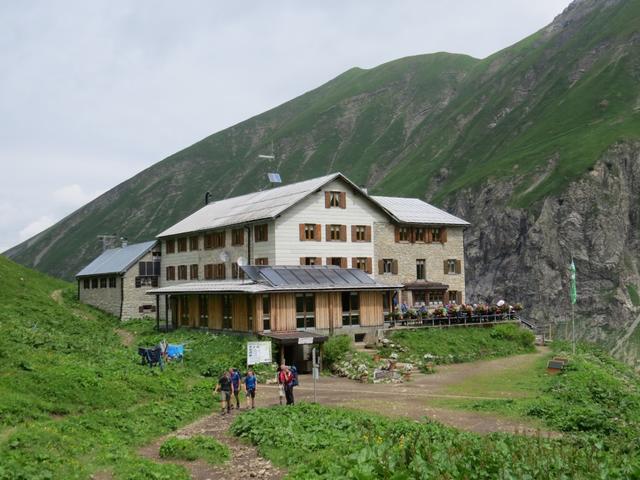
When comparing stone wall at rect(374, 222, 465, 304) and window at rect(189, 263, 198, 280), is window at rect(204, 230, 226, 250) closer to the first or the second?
window at rect(189, 263, 198, 280)

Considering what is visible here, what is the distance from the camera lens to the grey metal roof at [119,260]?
67706 mm

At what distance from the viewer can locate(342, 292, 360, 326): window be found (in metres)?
46.0

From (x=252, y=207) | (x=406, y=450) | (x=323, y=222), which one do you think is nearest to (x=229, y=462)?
(x=406, y=450)

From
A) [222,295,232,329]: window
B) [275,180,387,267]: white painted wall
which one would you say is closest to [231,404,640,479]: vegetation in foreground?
[222,295,232,329]: window

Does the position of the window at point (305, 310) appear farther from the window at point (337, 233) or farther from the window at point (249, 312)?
the window at point (337, 233)

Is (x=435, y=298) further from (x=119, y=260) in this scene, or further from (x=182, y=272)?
(x=119, y=260)

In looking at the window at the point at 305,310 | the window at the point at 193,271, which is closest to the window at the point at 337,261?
the window at the point at 305,310

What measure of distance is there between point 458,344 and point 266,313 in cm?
1400

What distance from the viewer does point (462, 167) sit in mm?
175250

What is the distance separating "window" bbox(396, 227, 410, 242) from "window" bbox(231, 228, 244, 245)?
14281mm

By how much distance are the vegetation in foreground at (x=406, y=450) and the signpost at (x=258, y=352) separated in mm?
8689

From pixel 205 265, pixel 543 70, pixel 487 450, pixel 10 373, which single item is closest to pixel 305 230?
pixel 205 265

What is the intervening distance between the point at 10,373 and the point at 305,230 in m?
30.4

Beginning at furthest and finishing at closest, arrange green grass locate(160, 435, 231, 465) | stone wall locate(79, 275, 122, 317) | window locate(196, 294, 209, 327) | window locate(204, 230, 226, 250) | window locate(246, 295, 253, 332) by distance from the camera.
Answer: stone wall locate(79, 275, 122, 317) → window locate(204, 230, 226, 250) → window locate(196, 294, 209, 327) → window locate(246, 295, 253, 332) → green grass locate(160, 435, 231, 465)
